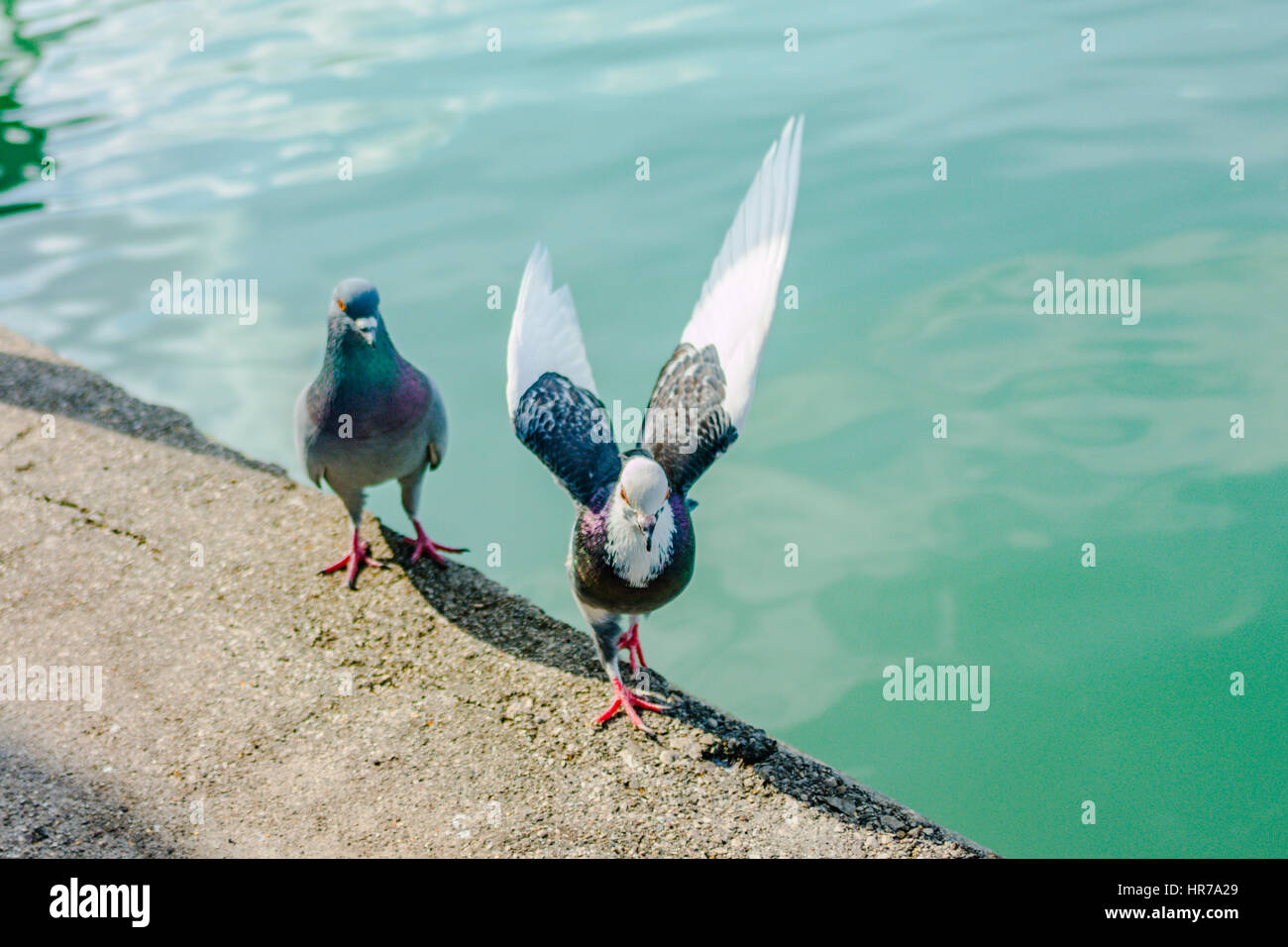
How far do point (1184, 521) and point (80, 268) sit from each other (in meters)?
6.72

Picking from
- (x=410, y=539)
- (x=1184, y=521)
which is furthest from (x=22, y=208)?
(x=1184, y=521)

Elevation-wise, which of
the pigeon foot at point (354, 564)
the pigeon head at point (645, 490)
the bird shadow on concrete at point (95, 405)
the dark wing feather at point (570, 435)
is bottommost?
the pigeon foot at point (354, 564)

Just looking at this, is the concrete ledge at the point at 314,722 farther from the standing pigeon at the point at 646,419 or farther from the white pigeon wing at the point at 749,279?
the white pigeon wing at the point at 749,279

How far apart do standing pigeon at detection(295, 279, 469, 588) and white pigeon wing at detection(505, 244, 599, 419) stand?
1.21 feet

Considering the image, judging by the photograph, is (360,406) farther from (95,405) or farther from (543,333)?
(95,405)

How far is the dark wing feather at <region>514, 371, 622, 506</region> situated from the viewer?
309 centimetres

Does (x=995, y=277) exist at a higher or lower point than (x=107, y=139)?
lower

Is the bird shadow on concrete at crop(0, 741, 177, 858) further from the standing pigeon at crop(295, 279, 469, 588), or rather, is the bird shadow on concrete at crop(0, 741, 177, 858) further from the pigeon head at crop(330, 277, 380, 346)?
the pigeon head at crop(330, 277, 380, 346)

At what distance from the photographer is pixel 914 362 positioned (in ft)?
19.3

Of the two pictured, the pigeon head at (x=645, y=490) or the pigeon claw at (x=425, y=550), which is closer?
the pigeon head at (x=645, y=490)

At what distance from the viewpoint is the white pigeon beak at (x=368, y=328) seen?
3.23m

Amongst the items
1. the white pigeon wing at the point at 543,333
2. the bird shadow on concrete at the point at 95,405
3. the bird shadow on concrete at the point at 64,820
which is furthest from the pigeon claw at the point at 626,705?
the bird shadow on concrete at the point at 95,405

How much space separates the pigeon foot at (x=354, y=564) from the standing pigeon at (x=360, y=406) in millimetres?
229
